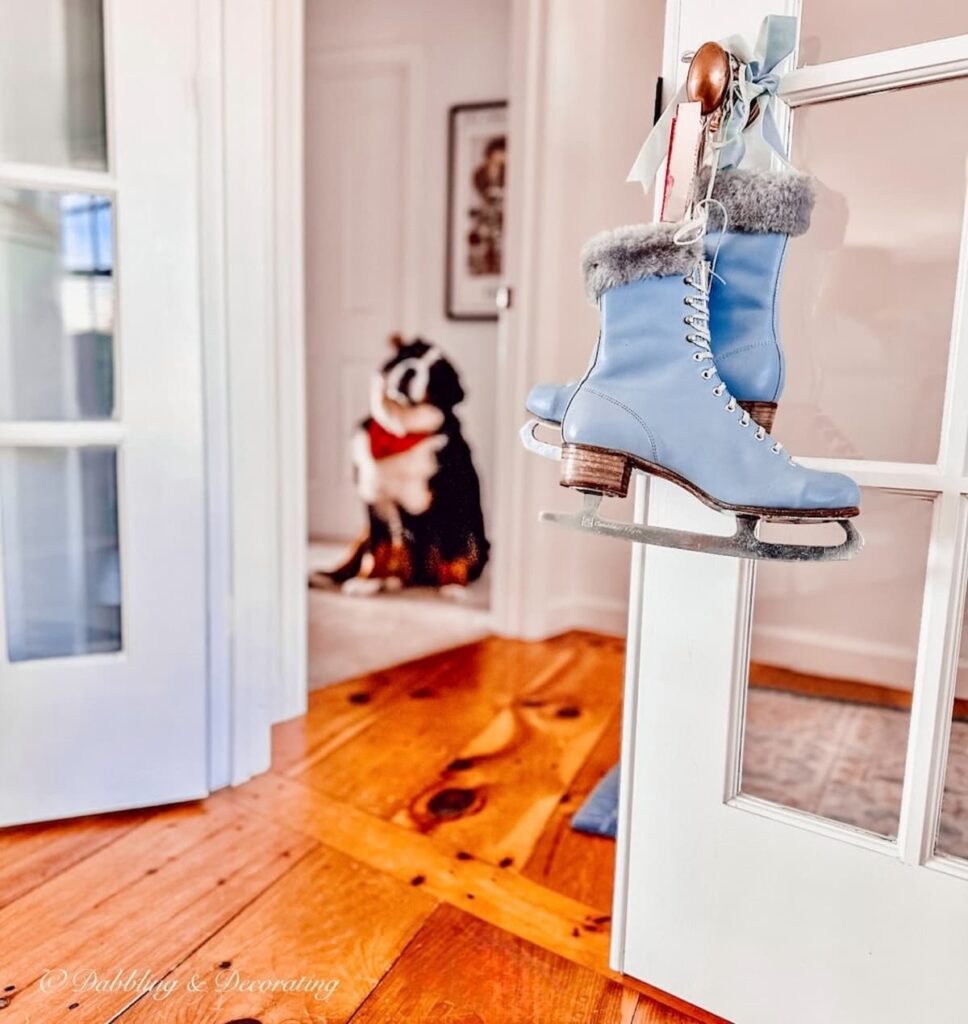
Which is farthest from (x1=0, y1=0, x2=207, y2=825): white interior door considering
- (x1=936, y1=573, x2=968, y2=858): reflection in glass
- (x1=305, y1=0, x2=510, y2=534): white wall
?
(x1=305, y1=0, x2=510, y2=534): white wall

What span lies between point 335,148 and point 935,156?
2.64 metres

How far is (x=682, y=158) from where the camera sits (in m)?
0.65

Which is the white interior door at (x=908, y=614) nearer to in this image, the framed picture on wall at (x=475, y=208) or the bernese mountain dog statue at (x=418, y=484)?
the bernese mountain dog statue at (x=418, y=484)

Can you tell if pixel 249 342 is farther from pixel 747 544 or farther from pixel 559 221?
pixel 559 221

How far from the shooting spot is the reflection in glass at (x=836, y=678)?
3.42ft

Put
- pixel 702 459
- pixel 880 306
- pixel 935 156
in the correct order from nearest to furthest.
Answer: pixel 702 459
pixel 935 156
pixel 880 306

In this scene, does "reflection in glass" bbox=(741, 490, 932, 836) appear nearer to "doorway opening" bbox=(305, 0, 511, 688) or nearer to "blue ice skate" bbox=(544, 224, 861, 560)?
"blue ice skate" bbox=(544, 224, 861, 560)

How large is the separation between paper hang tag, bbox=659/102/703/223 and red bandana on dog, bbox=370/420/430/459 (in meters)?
1.88

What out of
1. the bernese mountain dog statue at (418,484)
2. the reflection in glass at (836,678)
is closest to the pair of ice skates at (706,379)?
the reflection in glass at (836,678)

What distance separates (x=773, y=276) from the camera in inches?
26.4

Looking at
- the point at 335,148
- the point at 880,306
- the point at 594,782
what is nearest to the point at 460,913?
the point at 594,782

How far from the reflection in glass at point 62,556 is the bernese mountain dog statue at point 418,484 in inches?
51.6

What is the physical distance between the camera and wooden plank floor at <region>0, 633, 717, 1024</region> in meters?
0.81

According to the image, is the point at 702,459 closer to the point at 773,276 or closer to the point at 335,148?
the point at 773,276
